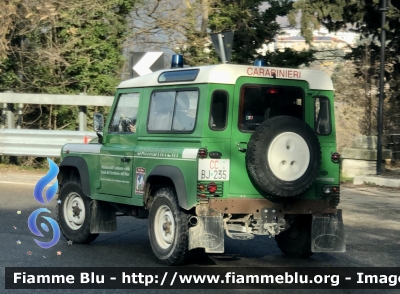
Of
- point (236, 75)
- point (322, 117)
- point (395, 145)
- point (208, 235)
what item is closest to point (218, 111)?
point (236, 75)

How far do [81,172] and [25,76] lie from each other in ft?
40.5

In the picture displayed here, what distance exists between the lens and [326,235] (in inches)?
332

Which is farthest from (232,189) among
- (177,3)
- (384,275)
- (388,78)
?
(177,3)

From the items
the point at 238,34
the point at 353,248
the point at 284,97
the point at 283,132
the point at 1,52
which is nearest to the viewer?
the point at 283,132

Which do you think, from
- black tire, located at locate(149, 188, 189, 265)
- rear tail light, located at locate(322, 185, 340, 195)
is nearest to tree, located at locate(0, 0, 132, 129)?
black tire, located at locate(149, 188, 189, 265)

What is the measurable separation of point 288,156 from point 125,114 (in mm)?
2484

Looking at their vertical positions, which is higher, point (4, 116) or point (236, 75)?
point (236, 75)

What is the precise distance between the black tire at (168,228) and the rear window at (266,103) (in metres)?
1.14

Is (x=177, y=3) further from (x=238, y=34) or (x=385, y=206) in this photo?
(x=385, y=206)

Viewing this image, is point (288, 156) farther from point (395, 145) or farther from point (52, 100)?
point (395, 145)

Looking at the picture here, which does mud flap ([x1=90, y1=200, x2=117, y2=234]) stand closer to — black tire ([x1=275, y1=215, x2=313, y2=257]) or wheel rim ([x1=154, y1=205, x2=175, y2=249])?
wheel rim ([x1=154, y1=205, x2=175, y2=249])

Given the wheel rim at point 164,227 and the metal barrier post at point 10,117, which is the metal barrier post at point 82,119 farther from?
the wheel rim at point 164,227

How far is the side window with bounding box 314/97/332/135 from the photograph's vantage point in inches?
340

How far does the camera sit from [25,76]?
21.4 metres
